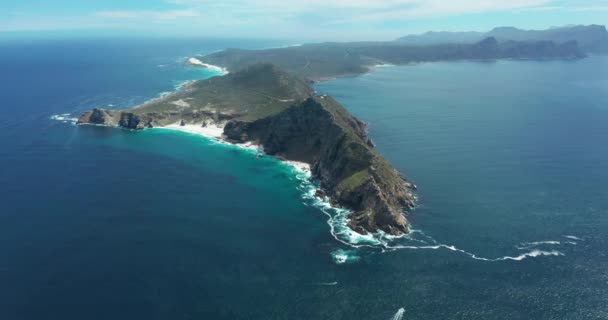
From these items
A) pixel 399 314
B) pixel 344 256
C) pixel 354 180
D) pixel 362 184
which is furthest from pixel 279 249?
pixel 354 180

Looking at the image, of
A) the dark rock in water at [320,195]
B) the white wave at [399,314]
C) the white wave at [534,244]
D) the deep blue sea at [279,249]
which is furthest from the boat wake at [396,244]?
the white wave at [399,314]

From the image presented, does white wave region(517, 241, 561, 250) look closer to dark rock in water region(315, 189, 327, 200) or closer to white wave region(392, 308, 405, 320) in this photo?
white wave region(392, 308, 405, 320)

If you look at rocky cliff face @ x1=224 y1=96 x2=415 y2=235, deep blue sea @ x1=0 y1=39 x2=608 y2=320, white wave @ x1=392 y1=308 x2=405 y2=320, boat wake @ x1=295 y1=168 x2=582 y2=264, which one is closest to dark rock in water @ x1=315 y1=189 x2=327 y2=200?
rocky cliff face @ x1=224 y1=96 x2=415 y2=235

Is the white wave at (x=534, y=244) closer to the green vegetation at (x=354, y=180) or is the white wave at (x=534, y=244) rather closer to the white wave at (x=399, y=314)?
the white wave at (x=399, y=314)

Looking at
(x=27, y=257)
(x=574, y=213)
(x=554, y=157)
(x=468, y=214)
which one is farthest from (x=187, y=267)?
(x=554, y=157)

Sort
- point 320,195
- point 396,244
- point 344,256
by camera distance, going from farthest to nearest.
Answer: point 320,195
point 396,244
point 344,256

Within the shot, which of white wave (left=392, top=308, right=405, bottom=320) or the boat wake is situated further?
the boat wake

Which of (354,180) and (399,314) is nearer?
(399,314)

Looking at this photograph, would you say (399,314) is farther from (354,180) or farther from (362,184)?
(354,180)

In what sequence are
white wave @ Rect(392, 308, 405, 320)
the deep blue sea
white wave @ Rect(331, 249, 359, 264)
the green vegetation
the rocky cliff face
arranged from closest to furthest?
white wave @ Rect(392, 308, 405, 320) → the deep blue sea → white wave @ Rect(331, 249, 359, 264) → the rocky cliff face → the green vegetation

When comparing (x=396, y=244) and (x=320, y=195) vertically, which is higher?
(x=320, y=195)

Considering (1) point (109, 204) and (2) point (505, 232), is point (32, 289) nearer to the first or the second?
(1) point (109, 204)
